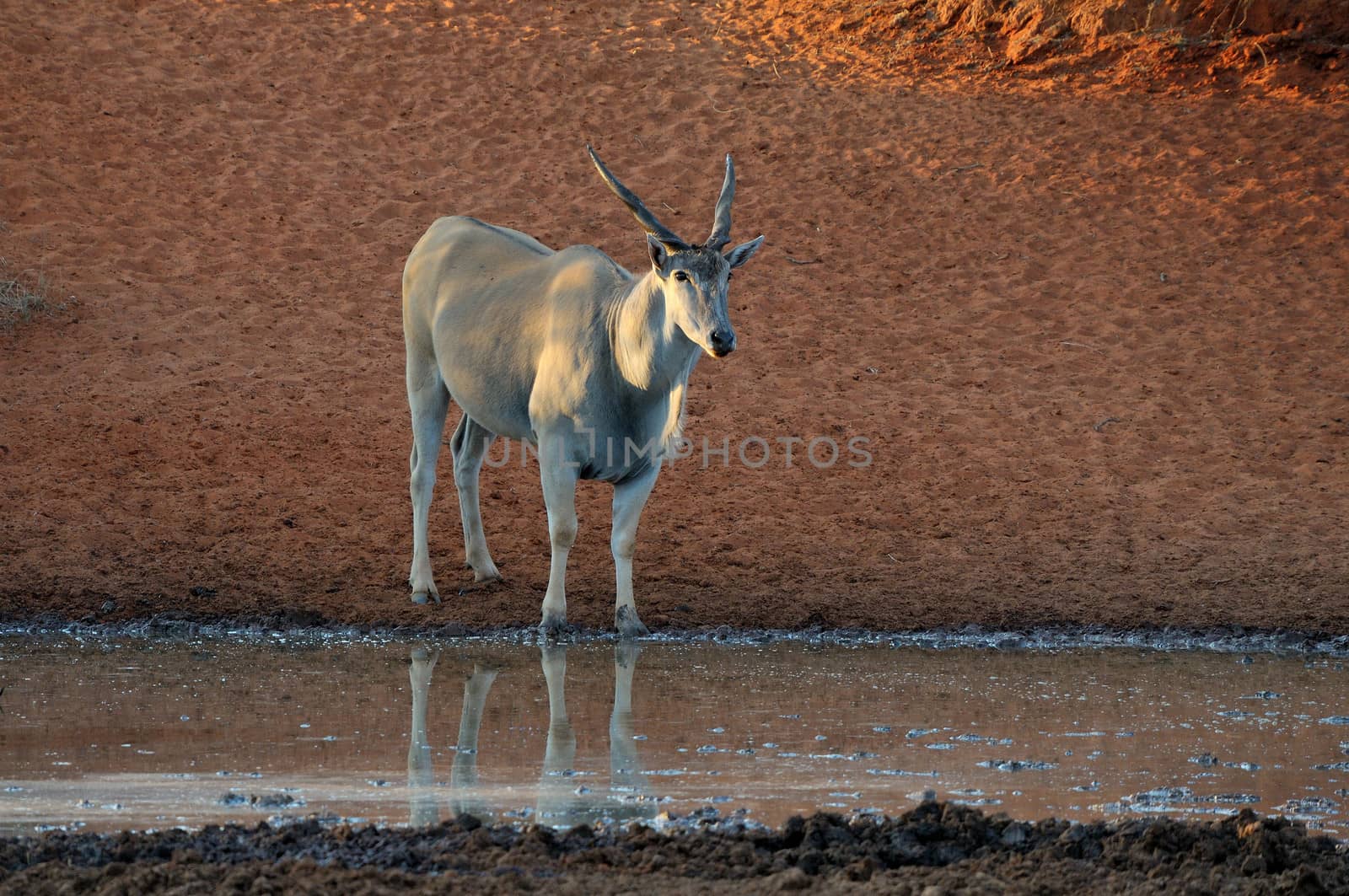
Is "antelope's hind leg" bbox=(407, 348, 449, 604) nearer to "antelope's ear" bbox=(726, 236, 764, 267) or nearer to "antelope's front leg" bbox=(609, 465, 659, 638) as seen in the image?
"antelope's front leg" bbox=(609, 465, 659, 638)

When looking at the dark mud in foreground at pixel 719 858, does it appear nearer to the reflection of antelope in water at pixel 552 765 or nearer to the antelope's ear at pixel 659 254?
the reflection of antelope in water at pixel 552 765

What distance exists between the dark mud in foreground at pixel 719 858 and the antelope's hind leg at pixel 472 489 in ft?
17.2

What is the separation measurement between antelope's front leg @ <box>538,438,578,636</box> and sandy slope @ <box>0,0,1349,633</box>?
1.10ft

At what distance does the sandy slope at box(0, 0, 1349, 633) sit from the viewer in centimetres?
1006

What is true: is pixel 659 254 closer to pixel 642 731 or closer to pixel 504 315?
pixel 504 315

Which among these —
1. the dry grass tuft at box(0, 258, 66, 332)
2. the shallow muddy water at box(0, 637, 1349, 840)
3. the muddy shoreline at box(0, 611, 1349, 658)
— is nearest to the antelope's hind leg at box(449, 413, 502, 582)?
the muddy shoreline at box(0, 611, 1349, 658)

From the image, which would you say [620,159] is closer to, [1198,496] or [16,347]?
[16,347]

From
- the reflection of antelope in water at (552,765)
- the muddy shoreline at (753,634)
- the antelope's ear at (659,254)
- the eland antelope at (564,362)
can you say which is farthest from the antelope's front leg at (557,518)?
the antelope's ear at (659,254)

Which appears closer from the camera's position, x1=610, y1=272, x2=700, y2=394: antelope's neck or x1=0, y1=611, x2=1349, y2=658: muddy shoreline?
x1=610, y1=272, x2=700, y2=394: antelope's neck

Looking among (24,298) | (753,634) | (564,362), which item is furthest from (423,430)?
(24,298)

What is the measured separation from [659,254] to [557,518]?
1463 mm

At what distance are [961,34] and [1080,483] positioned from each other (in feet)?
34.5

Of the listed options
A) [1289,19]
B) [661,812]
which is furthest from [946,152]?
[661,812]

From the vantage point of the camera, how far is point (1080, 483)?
1196cm
